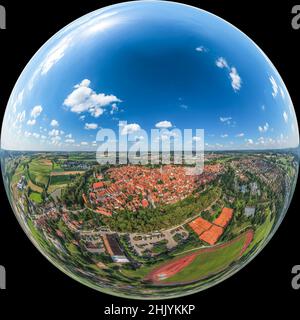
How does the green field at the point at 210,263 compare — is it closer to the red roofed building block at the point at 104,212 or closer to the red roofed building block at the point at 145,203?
the red roofed building block at the point at 145,203

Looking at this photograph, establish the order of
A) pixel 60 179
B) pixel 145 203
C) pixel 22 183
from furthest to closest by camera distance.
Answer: pixel 22 183
pixel 60 179
pixel 145 203

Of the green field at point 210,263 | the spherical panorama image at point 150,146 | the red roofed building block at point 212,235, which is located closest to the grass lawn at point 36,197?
the spherical panorama image at point 150,146

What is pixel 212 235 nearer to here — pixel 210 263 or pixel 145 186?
pixel 210 263

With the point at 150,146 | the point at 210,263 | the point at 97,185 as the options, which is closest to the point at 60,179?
the point at 97,185

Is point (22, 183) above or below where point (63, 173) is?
below

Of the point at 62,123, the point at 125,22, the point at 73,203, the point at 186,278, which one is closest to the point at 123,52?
the point at 125,22

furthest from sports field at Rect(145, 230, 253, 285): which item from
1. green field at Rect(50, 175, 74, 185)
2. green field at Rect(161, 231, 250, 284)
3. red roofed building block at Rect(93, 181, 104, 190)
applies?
green field at Rect(50, 175, 74, 185)

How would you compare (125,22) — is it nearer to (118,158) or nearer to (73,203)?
(118,158)
